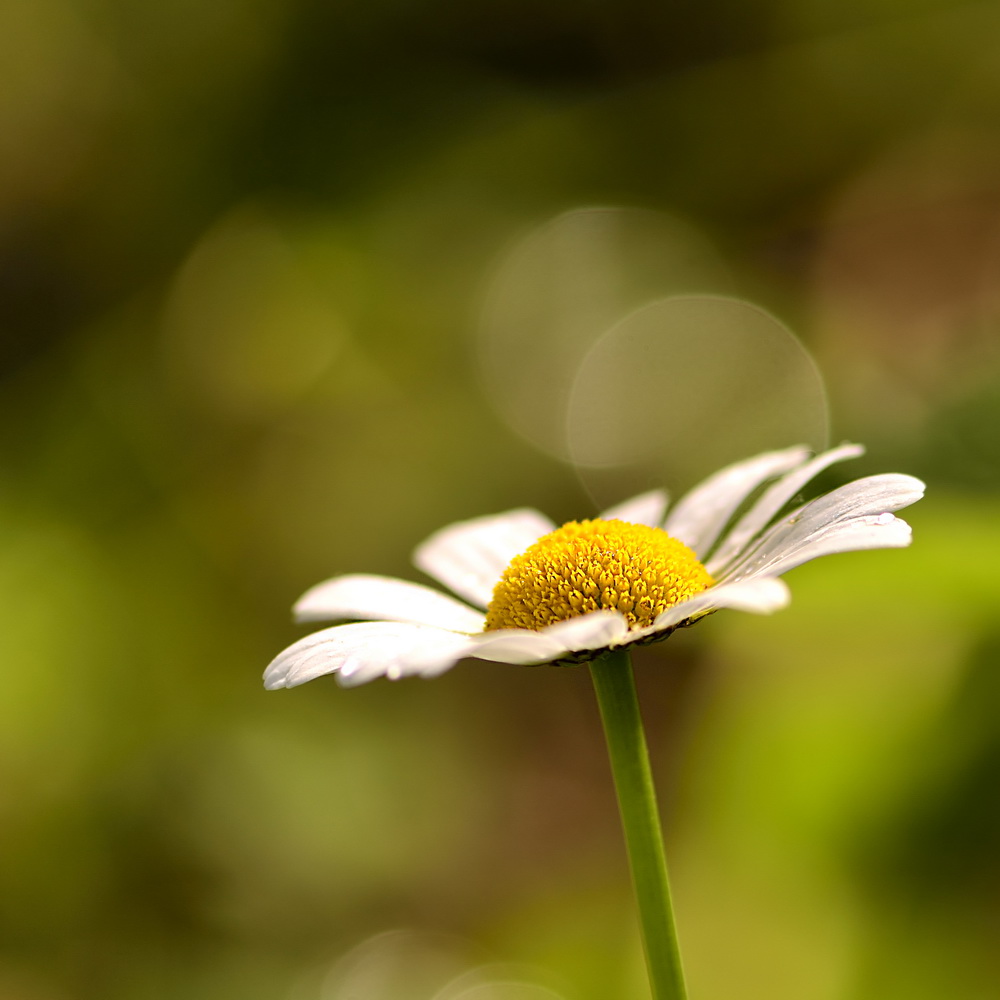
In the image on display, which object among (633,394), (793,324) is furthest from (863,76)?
(633,394)

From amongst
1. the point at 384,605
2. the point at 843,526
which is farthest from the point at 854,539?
the point at 384,605

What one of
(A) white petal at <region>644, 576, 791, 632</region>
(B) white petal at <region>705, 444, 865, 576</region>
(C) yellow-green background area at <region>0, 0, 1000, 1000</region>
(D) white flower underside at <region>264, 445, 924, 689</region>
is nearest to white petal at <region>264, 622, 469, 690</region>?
(D) white flower underside at <region>264, 445, 924, 689</region>

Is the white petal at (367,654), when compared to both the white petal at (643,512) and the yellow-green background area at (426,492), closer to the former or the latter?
the white petal at (643,512)

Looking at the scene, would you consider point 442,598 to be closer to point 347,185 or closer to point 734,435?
point 734,435

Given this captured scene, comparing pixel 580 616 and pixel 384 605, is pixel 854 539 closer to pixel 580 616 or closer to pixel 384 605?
pixel 580 616

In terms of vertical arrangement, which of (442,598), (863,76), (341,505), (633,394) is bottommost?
(442,598)

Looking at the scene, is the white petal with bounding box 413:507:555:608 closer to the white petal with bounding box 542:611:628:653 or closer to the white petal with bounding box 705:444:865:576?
the white petal with bounding box 705:444:865:576

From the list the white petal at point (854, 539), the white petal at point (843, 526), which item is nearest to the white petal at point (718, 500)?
the white petal at point (843, 526)
